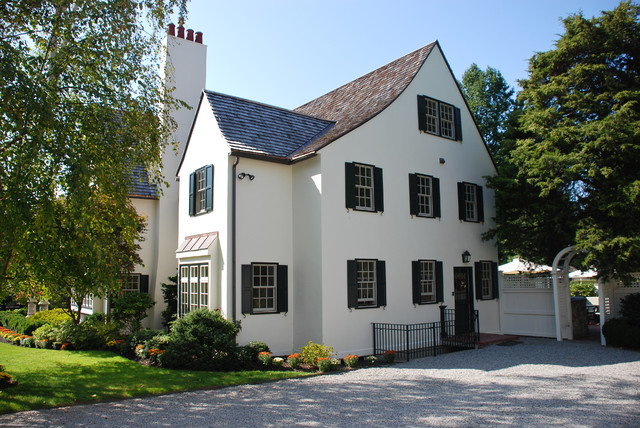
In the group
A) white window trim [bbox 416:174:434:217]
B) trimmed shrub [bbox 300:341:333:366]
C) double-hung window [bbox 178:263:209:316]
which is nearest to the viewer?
trimmed shrub [bbox 300:341:333:366]

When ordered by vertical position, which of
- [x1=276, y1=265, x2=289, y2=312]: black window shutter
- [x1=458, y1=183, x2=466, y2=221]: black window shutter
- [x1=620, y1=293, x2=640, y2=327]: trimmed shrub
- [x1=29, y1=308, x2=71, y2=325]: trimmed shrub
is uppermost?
[x1=458, y1=183, x2=466, y2=221]: black window shutter

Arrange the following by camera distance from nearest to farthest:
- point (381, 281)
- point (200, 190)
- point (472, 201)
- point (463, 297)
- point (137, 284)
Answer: point (381, 281)
point (200, 190)
point (463, 297)
point (472, 201)
point (137, 284)

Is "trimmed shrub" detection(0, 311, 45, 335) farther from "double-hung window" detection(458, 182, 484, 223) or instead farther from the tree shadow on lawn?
"double-hung window" detection(458, 182, 484, 223)

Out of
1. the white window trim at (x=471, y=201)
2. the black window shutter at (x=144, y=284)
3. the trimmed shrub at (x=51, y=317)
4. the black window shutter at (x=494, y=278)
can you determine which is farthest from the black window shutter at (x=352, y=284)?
the trimmed shrub at (x=51, y=317)

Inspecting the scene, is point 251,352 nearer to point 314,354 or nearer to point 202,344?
point 202,344

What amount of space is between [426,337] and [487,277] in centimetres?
462

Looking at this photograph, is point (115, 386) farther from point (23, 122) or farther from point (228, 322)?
point (23, 122)

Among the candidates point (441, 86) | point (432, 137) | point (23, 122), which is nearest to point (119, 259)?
point (23, 122)

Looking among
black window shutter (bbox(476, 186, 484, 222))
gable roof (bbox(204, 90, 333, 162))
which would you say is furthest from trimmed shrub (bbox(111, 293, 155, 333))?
black window shutter (bbox(476, 186, 484, 222))

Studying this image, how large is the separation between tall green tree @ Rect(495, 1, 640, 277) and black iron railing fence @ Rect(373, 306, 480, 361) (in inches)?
147

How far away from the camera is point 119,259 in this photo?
12203 millimetres

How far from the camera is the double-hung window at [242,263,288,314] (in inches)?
559

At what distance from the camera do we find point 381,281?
14.9 metres

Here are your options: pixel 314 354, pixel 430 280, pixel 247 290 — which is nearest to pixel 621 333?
pixel 430 280
